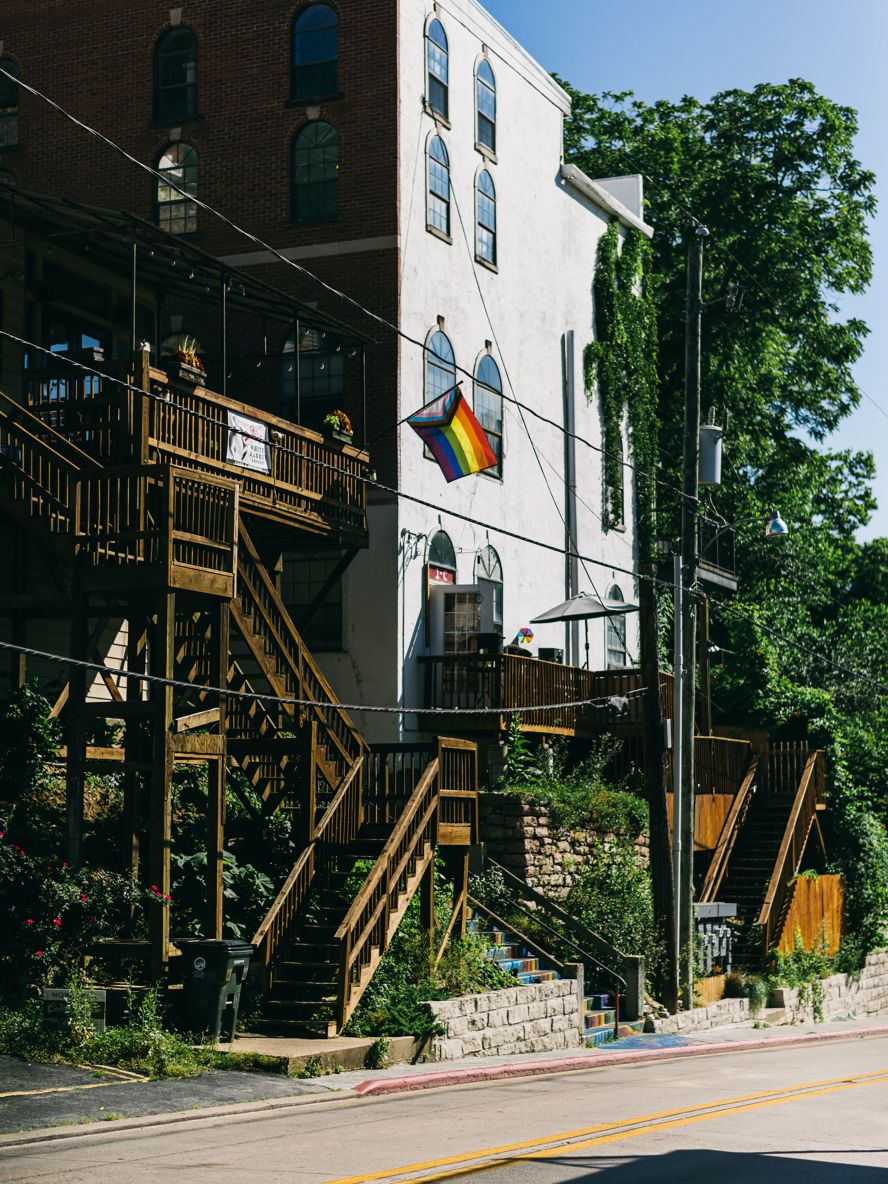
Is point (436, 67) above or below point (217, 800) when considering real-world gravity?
above

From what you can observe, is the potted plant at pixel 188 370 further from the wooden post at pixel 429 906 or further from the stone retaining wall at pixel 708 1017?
the stone retaining wall at pixel 708 1017

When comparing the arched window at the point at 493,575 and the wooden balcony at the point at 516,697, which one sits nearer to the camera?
the wooden balcony at the point at 516,697

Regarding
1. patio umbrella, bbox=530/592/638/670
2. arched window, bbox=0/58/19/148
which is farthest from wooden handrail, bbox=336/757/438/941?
arched window, bbox=0/58/19/148

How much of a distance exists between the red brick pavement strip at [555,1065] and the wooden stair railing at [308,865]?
2.55 m

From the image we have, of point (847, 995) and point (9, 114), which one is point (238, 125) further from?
point (847, 995)

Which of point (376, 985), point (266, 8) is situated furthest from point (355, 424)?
point (376, 985)

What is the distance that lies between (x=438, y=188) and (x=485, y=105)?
3.53 meters

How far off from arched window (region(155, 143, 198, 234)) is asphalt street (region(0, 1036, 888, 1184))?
19145 millimetres

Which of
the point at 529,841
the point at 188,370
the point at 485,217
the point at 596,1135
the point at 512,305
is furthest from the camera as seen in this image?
the point at 512,305

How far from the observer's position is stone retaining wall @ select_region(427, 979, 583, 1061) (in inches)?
815

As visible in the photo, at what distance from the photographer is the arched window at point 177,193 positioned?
3170 cm

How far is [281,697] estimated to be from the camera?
22.7 m

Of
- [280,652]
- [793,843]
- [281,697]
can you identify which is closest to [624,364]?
[793,843]

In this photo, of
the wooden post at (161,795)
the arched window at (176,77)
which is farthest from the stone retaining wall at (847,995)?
the arched window at (176,77)
